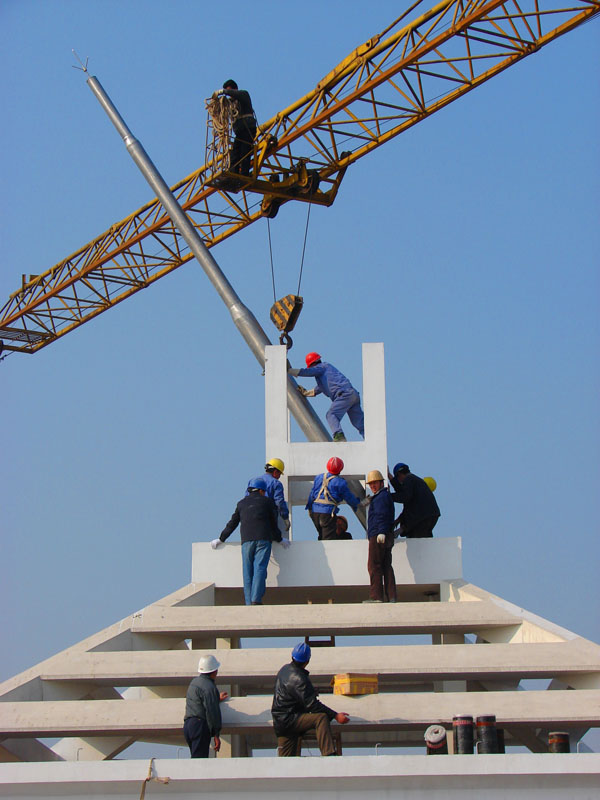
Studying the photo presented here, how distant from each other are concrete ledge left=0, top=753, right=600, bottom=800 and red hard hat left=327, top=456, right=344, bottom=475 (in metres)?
7.12

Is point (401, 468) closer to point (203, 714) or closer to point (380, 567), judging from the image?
point (380, 567)

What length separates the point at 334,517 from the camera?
48.9ft

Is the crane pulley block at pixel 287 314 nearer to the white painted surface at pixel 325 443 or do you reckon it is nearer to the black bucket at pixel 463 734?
the white painted surface at pixel 325 443

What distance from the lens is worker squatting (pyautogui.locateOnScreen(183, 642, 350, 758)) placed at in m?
8.47

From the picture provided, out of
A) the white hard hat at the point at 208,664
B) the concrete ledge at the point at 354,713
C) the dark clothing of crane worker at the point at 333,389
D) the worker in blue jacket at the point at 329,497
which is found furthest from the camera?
the dark clothing of crane worker at the point at 333,389

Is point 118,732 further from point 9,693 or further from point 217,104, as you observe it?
point 217,104

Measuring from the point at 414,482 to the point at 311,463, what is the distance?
159 centimetres

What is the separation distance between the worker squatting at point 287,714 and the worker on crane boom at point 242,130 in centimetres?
1809

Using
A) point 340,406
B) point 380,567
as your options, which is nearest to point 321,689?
point 380,567

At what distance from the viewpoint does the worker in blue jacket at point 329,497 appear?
47.9 ft

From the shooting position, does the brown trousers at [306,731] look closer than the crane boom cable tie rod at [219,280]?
Yes

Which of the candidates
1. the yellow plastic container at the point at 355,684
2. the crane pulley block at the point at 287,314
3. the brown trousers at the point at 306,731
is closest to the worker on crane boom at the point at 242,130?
the crane pulley block at the point at 287,314

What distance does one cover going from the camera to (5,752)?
960cm

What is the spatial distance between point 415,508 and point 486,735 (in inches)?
257
